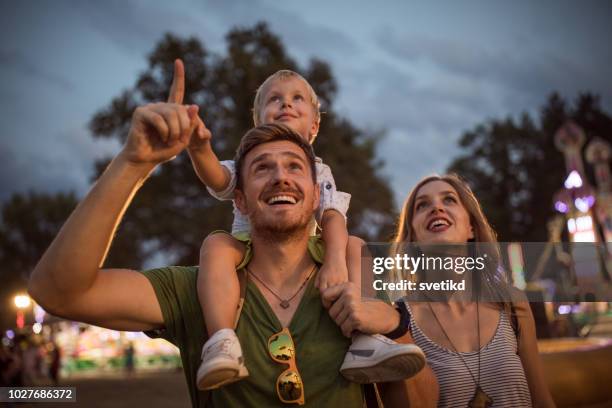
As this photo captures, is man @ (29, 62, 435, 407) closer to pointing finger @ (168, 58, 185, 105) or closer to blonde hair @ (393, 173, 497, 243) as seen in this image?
pointing finger @ (168, 58, 185, 105)

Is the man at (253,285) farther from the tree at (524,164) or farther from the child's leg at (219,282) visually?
the tree at (524,164)

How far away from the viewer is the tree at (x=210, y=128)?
2594cm

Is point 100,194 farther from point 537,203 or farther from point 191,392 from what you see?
point 537,203

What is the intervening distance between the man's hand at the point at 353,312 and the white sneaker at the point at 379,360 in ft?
0.18

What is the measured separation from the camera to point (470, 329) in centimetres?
349

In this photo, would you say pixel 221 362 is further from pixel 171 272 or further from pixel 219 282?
pixel 171 272

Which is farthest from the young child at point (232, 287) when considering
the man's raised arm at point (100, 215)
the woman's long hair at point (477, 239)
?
the woman's long hair at point (477, 239)

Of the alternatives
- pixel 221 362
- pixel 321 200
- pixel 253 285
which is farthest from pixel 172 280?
pixel 321 200

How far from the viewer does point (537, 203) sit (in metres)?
49.5

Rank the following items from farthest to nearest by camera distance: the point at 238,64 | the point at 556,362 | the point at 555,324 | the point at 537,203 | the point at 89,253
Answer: the point at 537,203 → the point at 555,324 → the point at 238,64 → the point at 556,362 → the point at 89,253

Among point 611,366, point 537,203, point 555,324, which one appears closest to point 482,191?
point 537,203

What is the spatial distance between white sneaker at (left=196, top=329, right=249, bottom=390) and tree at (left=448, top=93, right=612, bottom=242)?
48.0m

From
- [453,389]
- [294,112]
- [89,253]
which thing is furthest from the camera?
[294,112]

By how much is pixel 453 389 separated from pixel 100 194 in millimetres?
2293
